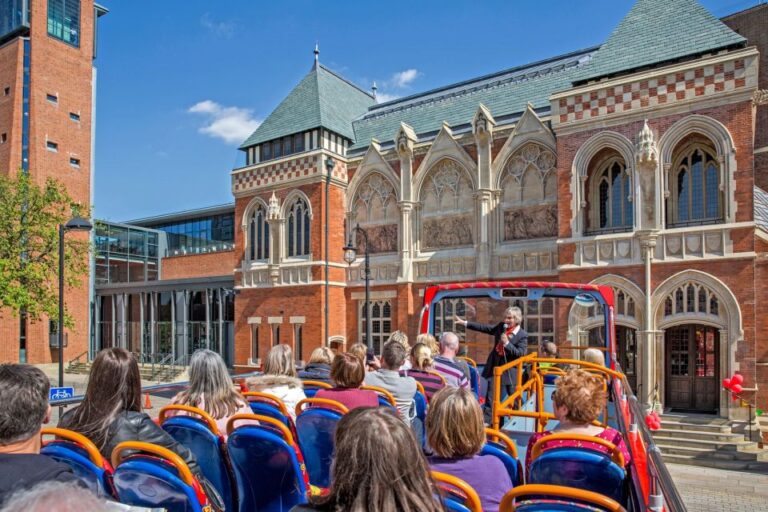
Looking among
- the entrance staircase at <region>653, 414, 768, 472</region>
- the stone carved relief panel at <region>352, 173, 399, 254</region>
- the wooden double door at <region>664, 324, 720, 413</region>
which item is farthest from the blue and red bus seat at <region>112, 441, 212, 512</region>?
the stone carved relief panel at <region>352, 173, 399, 254</region>

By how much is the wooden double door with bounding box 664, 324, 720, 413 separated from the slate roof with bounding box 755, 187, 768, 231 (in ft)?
10.7

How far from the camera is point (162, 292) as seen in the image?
32250mm

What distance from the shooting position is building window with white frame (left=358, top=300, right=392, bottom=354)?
2152 cm

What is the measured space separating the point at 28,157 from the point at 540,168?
2978cm

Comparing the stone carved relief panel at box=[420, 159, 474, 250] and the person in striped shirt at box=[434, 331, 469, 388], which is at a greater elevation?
the stone carved relief panel at box=[420, 159, 474, 250]

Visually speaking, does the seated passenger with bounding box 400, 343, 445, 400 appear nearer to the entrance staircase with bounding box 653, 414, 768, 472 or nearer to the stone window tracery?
the entrance staircase with bounding box 653, 414, 768, 472

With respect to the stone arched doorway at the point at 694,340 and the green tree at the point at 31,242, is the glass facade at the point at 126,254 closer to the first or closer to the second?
the green tree at the point at 31,242

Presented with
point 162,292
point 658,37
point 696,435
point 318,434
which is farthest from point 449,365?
point 162,292

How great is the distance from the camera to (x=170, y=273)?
4056 cm

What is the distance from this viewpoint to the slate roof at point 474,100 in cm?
2078

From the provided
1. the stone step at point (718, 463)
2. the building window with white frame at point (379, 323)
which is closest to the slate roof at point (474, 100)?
the building window with white frame at point (379, 323)

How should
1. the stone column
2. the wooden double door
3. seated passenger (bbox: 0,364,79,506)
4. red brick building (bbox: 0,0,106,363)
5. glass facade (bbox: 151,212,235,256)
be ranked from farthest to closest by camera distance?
glass facade (bbox: 151,212,235,256) → red brick building (bbox: 0,0,106,363) → the stone column → the wooden double door → seated passenger (bbox: 0,364,79,506)

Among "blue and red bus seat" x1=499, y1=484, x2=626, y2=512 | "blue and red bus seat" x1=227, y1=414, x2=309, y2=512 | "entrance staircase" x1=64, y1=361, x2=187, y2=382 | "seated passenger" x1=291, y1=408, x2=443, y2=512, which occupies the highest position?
"seated passenger" x1=291, y1=408, x2=443, y2=512

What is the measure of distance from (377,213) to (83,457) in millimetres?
19305
